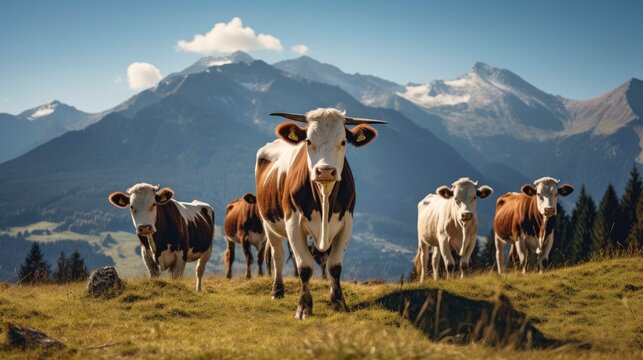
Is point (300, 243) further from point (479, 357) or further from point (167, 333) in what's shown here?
point (479, 357)

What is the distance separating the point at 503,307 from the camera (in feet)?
36.2

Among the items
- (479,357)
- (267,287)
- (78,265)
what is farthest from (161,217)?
(78,265)

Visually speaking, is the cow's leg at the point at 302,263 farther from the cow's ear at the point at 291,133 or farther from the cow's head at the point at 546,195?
the cow's head at the point at 546,195

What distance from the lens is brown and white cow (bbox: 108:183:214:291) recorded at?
49.8ft

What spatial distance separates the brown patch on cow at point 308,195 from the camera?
33.9 ft

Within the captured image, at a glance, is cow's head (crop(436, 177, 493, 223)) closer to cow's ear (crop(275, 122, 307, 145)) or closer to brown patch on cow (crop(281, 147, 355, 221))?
brown patch on cow (crop(281, 147, 355, 221))

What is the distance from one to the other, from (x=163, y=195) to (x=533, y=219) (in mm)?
12823

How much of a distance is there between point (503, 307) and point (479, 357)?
18.6ft

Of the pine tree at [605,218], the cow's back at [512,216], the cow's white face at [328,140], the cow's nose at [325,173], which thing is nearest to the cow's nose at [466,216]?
the cow's back at [512,216]

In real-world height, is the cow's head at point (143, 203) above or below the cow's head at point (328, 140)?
below

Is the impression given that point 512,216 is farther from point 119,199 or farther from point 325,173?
point 325,173

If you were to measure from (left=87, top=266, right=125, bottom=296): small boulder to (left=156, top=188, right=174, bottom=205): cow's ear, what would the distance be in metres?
3.22

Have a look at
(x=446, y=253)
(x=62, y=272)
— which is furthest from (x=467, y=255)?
(x=62, y=272)

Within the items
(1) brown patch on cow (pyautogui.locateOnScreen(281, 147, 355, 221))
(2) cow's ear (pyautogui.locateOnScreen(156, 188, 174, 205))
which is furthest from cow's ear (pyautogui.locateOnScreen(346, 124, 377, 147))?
(2) cow's ear (pyautogui.locateOnScreen(156, 188, 174, 205))
